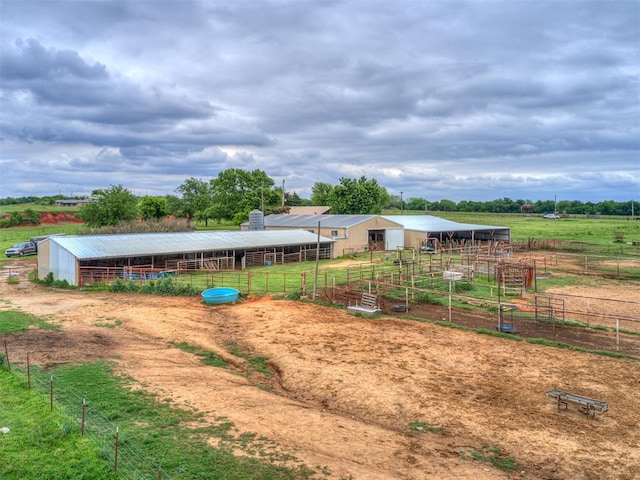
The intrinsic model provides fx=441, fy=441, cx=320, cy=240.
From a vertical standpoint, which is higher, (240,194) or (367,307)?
(240,194)

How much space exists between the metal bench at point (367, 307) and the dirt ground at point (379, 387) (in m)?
0.72

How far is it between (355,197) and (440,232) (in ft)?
87.7

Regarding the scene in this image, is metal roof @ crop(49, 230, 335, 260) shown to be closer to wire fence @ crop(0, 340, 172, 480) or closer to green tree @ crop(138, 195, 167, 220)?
wire fence @ crop(0, 340, 172, 480)

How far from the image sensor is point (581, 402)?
1130 centimetres

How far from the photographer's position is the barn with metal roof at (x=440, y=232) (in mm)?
55125

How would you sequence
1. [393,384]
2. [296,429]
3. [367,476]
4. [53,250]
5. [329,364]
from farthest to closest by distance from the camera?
1. [53,250]
2. [329,364]
3. [393,384]
4. [296,429]
5. [367,476]

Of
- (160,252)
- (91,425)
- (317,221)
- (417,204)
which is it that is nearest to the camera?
(91,425)

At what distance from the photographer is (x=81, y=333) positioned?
18016mm

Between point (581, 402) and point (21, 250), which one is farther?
point (21, 250)

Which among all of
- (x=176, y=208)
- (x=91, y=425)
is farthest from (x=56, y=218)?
(x=91, y=425)

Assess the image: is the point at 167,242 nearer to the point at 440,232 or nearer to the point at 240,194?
the point at 440,232

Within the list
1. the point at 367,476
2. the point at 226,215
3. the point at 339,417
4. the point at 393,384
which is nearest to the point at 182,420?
the point at 339,417

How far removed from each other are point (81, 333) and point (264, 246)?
25407 millimetres

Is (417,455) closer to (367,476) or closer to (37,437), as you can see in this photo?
(367,476)
